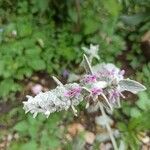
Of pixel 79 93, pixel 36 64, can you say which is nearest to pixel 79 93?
pixel 79 93

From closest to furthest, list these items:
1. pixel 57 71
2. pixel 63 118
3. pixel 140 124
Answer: pixel 140 124 → pixel 63 118 → pixel 57 71

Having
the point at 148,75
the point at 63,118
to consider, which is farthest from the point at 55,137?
the point at 148,75

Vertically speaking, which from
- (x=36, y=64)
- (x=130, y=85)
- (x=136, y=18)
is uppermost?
(x=130, y=85)

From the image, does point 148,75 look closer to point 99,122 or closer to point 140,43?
point 140,43

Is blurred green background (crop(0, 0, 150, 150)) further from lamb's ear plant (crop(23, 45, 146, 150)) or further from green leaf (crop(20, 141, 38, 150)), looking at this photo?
lamb's ear plant (crop(23, 45, 146, 150))

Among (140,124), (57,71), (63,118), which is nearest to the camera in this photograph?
(140,124)

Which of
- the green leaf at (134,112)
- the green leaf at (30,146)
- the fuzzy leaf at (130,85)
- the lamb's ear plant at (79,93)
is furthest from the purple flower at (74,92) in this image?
the green leaf at (134,112)

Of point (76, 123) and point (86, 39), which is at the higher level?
point (86, 39)

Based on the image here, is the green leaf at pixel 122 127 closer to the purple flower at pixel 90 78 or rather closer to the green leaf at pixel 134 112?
the green leaf at pixel 134 112

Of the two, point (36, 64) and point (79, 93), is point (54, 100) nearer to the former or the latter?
point (79, 93)
